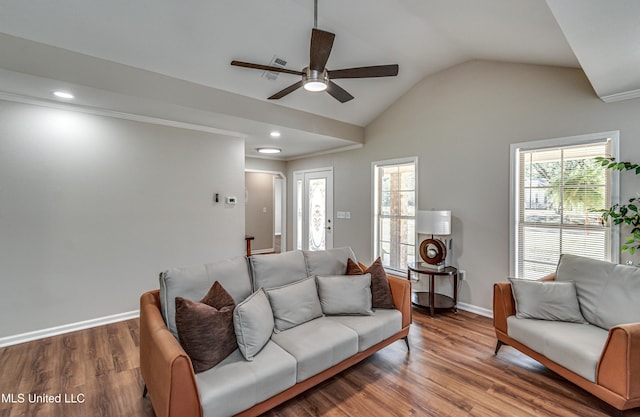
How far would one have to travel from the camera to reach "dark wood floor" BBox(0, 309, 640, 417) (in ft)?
6.55

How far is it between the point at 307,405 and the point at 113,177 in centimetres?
316

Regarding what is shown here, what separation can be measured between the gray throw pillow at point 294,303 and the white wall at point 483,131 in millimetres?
2295

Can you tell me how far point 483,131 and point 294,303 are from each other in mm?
3023

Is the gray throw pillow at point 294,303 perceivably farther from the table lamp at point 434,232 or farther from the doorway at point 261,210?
the doorway at point 261,210

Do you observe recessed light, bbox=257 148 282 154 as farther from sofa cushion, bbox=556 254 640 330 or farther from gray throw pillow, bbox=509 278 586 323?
sofa cushion, bbox=556 254 640 330

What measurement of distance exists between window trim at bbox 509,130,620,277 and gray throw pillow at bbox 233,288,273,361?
115 inches

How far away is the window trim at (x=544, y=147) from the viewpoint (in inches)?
107

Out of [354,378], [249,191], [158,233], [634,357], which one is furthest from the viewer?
[249,191]

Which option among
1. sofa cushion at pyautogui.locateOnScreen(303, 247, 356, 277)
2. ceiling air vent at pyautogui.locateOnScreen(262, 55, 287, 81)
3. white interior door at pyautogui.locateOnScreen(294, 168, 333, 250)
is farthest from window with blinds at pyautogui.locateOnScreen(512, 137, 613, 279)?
white interior door at pyautogui.locateOnScreen(294, 168, 333, 250)

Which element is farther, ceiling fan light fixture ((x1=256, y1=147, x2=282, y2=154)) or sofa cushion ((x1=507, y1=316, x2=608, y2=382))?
ceiling fan light fixture ((x1=256, y1=147, x2=282, y2=154))

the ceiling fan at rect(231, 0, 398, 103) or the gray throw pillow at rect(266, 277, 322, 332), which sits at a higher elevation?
the ceiling fan at rect(231, 0, 398, 103)

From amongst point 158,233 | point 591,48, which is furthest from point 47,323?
point 591,48

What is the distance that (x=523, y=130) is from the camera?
10.7ft

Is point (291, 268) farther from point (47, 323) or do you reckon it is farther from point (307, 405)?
point (47, 323)
